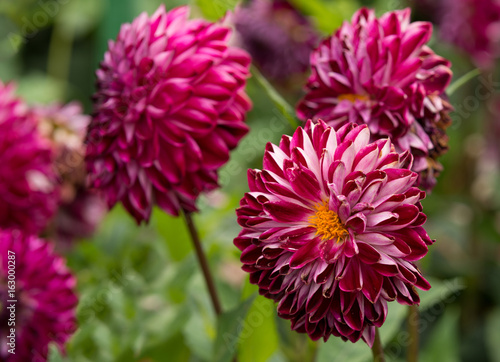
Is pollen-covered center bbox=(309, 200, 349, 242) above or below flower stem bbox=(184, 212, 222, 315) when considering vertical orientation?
above

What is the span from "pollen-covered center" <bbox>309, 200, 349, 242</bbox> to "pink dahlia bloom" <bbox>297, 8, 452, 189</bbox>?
88mm

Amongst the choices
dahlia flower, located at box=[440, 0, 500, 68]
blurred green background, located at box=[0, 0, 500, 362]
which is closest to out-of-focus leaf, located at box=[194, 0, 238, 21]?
blurred green background, located at box=[0, 0, 500, 362]

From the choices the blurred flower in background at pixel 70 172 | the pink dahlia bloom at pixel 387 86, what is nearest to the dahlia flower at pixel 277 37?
the blurred flower in background at pixel 70 172

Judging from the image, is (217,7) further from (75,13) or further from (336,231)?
(75,13)

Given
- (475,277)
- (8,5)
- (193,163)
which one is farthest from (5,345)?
(8,5)

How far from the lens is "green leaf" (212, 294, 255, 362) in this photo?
1.42ft

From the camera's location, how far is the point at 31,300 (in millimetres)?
484

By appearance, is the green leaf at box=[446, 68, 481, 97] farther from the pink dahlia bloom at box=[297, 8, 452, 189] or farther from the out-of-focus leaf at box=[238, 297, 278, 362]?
the out-of-focus leaf at box=[238, 297, 278, 362]

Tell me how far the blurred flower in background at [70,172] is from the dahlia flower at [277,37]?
33 cm

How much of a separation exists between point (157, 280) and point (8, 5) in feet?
2.44

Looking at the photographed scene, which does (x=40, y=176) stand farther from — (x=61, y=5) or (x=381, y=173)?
(x=61, y=5)

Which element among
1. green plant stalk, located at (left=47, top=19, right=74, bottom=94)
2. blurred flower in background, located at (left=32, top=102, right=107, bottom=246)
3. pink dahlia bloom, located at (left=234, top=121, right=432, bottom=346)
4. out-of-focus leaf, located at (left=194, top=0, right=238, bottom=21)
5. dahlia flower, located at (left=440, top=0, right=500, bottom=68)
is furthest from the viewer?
green plant stalk, located at (left=47, top=19, right=74, bottom=94)

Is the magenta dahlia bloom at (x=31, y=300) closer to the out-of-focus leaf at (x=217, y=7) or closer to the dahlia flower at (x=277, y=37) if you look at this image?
the out-of-focus leaf at (x=217, y=7)

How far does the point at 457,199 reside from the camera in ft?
3.13
